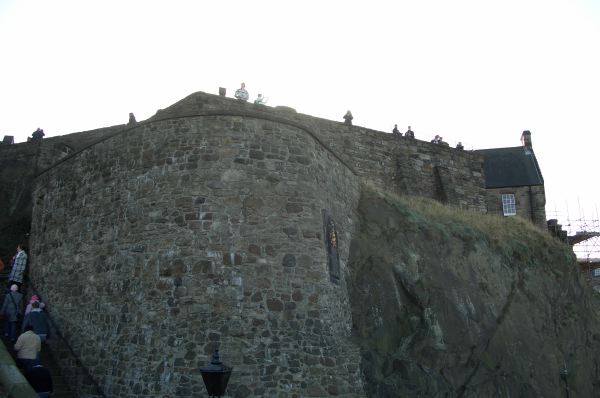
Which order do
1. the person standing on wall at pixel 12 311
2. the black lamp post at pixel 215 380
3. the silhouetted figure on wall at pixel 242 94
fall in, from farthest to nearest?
the silhouetted figure on wall at pixel 242 94 < the person standing on wall at pixel 12 311 < the black lamp post at pixel 215 380

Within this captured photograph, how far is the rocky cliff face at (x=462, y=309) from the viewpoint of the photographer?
1405 cm

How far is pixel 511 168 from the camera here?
1266 inches

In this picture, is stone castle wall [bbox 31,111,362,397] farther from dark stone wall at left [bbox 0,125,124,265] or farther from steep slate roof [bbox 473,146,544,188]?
steep slate roof [bbox 473,146,544,188]

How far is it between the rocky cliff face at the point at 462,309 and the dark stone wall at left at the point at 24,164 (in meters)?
11.1

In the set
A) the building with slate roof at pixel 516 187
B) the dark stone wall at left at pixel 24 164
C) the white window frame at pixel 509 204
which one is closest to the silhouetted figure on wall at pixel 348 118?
the dark stone wall at left at pixel 24 164

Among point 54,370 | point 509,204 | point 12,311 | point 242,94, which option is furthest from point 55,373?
point 509,204

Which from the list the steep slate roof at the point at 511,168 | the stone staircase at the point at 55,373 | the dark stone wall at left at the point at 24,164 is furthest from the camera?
the steep slate roof at the point at 511,168

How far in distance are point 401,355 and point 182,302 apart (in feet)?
19.5

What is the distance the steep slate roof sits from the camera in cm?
3062

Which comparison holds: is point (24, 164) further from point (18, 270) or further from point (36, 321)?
point (36, 321)

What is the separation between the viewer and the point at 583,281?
2281 centimetres

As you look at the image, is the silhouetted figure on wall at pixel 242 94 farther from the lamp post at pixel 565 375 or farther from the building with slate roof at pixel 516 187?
the building with slate roof at pixel 516 187

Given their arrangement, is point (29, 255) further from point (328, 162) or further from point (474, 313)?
point (474, 313)

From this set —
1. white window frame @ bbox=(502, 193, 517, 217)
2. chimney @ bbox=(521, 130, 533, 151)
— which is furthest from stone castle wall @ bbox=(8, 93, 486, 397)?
chimney @ bbox=(521, 130, 533, 151)
